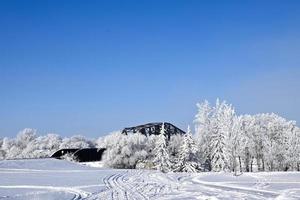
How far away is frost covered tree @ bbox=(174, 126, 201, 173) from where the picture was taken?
62.4 meters

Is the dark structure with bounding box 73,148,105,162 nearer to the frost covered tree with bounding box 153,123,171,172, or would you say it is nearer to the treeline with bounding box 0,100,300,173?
the treeline with bounding box 0,100,300,173

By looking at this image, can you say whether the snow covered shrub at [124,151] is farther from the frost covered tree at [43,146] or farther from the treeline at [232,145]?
the frost covered tree at [43,146]

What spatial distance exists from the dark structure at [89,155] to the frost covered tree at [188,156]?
39.9m

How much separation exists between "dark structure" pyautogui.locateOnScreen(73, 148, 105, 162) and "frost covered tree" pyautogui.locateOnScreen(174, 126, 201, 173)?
3990 cm

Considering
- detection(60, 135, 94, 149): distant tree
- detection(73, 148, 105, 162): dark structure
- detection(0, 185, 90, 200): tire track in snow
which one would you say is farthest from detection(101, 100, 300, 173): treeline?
detection(60, 135, 94, 149): distant tree

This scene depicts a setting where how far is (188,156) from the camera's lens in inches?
2473

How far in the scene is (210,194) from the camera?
2242 cm

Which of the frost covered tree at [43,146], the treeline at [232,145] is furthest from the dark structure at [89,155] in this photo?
the treeline at [232,145]

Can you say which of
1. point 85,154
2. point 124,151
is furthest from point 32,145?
point 124,151

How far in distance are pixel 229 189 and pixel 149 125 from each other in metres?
84.1

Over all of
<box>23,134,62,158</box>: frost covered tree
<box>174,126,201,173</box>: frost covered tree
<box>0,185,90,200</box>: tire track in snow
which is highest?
<box>23,134,62,158</box>: frost covered tree

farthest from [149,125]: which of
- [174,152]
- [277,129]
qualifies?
[277,129]

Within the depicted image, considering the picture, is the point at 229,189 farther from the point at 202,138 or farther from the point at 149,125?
the point at 149,125

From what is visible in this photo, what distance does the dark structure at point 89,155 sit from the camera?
332ft
